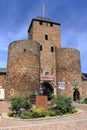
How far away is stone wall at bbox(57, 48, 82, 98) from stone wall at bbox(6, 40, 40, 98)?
535cm

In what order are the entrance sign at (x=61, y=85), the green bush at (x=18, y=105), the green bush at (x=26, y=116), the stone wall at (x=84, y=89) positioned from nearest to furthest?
the green bush at (x=26, y=116) → the green bush at (x=18, y=105) → the entrance sign at (x=61, y=85) → the stone wall at (x=84, y=89)

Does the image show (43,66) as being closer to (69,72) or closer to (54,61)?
(54,61)

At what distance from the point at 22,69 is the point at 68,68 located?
898 cm

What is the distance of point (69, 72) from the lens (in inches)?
1217

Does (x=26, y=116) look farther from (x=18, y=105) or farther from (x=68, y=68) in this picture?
(x=68, y=68)

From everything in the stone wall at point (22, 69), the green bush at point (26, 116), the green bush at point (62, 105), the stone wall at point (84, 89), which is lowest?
the green bush at point (26, 116)

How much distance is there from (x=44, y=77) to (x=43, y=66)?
6.51ft

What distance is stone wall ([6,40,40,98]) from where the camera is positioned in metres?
26.0

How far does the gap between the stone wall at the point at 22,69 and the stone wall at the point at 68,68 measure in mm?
5352

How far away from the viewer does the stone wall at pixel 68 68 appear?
30.5 metres

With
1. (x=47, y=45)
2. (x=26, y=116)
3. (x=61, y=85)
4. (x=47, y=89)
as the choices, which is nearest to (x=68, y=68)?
(x=61, y=85)

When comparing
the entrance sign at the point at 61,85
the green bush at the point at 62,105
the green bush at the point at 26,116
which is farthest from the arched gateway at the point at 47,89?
the green bush at the point at 26,116

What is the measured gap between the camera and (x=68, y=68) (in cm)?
3095

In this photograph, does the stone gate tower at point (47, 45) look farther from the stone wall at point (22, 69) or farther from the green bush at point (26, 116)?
the green bush at point (26, 116)
